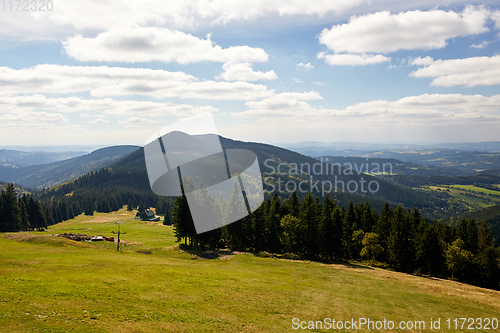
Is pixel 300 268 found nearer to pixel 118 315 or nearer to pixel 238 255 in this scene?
pixel 238 255

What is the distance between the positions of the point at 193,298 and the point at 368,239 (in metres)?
51.1

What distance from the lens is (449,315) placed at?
28938 millimetres

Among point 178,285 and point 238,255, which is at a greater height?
point 178,285

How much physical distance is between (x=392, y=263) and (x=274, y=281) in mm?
39136

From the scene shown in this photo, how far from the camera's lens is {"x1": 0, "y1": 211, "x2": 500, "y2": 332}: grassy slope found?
1873 centimetres

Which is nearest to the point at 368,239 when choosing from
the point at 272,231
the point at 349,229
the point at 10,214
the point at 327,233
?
the point at 349,229

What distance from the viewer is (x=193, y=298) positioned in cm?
2645

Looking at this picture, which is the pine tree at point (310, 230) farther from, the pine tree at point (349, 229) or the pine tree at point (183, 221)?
the pine tree at point (183, 221)

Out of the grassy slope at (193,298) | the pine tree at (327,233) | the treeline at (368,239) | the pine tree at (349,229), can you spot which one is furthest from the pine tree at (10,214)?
the pine tree at (349,229)

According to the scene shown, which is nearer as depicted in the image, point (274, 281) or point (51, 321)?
point (51, 321)

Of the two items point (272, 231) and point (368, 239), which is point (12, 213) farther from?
point (368, 239)

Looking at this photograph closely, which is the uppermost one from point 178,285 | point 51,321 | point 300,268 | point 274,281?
point 51,321

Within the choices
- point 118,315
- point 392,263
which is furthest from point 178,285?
point 392,263

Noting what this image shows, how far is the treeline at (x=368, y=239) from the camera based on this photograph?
186 feet
